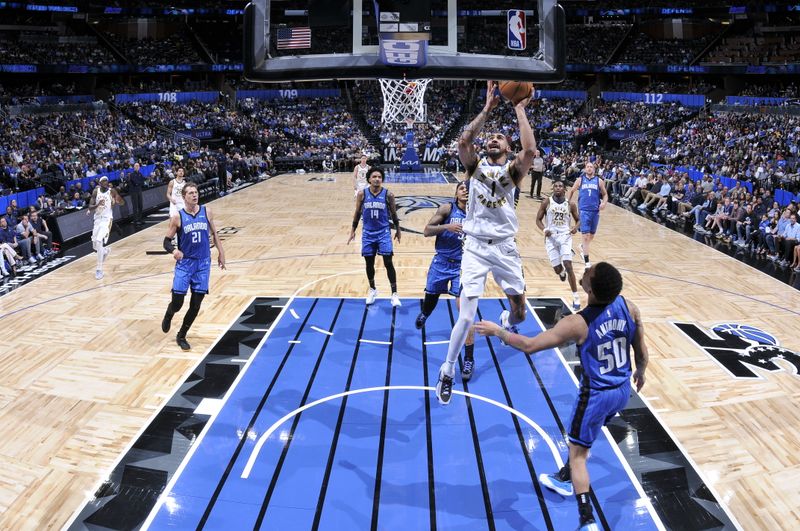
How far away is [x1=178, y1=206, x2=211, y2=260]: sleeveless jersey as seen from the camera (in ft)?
21.8

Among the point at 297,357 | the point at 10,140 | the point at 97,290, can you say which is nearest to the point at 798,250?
the point at 297,357

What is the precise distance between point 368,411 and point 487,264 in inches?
64.8

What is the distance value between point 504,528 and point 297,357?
3261 millimetres

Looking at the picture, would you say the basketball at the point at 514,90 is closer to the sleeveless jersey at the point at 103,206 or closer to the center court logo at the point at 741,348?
the center court logo at the point at 741,348

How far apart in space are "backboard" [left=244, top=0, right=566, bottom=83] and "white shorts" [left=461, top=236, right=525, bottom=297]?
1.52m

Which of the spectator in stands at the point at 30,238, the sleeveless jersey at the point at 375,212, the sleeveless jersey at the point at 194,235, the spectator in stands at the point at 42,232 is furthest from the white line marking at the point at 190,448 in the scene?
the spectator in stands at the point at 42,232

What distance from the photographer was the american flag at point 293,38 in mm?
5543

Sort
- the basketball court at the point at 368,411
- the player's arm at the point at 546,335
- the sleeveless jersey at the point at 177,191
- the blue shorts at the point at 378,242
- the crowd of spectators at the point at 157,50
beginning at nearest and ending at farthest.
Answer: the player's arm at the point at 546,335 → the basketball court at the point at 368,411 → the blue shorts at the point at 378,242 → the sleeveless jersey at the point at 177,191 → the crowd of spectators at the point at 157,50

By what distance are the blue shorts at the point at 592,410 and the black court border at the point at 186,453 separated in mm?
662

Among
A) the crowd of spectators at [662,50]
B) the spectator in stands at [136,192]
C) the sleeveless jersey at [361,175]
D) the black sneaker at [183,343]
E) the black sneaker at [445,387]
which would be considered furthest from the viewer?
the crowd of spectators at [662,50]

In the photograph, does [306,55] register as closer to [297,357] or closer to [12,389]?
[297,357]

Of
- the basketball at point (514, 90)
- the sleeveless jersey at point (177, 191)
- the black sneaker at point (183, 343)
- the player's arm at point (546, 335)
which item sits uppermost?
the basketball at point (514, 90)

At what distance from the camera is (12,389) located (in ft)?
19.5

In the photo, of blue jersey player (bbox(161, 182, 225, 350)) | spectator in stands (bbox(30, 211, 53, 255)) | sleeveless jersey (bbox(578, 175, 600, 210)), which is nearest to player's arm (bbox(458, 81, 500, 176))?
blue jersey player (bbox(161, 182, 225, 350))
